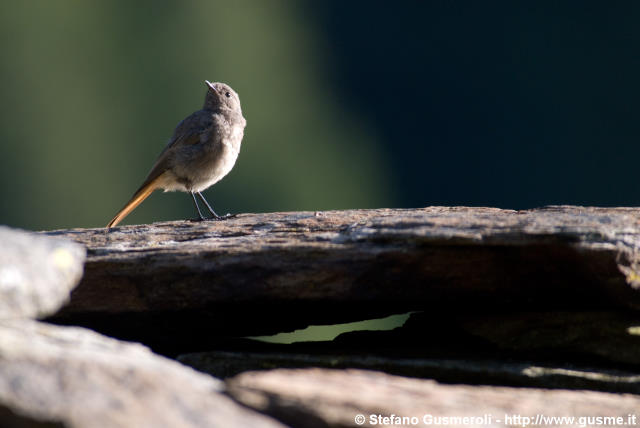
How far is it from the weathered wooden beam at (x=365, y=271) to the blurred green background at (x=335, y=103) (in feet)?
97.3

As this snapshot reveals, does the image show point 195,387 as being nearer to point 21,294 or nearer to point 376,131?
point 21,294

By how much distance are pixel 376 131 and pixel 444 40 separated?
658 cm

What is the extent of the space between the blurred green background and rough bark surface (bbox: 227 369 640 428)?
30.8m

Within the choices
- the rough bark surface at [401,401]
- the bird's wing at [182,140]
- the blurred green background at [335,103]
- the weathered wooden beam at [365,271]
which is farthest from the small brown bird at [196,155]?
the blurred green background at [335,103]

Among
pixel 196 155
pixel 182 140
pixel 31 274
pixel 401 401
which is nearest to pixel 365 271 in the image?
pixel 401 401

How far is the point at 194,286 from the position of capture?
4953 millimetres

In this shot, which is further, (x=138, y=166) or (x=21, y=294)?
(x=138, y=166)

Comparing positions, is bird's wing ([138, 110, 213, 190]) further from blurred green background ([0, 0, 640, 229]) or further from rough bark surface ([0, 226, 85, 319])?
blurred green background ([0, 0, 640, 229])

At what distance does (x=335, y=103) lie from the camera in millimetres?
48219

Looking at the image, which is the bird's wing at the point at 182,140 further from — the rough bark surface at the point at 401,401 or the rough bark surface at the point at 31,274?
the rough bark surface at the point at 401,401

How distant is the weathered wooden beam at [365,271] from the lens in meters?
4.53

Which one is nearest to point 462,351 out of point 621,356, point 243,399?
point 621,356

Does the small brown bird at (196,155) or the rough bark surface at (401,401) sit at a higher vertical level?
the small brown bird at (196,155)

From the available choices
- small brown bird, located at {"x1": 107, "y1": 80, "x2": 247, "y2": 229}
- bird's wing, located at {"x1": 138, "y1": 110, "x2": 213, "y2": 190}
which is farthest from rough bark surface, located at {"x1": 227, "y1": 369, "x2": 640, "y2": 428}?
bird's wing, located at {"x1": 138, "y1": 110, "x2": 213, "y2": 190}
